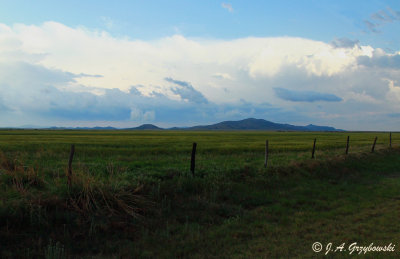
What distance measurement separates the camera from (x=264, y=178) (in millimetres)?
15570

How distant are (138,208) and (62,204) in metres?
2.37

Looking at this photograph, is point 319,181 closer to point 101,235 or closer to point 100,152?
point 101,235

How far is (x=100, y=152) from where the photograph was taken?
26.7m

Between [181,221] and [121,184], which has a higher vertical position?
[121,184]

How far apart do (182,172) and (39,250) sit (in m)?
7.70

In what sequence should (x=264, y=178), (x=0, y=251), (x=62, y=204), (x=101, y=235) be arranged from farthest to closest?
1. (x=264, y=178)
2. (x=62, y=204)
3. (x=101, y=235)
4. (x=0, y=251)

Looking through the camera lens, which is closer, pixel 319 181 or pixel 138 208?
pixel 138 208

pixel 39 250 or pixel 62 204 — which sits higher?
pixel 62 204

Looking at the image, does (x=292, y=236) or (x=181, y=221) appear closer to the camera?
(x=292, y=236)

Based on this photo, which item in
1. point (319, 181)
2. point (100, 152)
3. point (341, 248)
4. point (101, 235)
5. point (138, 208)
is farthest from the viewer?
point (100, 152)

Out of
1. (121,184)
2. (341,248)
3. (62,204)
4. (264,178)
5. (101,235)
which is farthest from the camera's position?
(264,178)

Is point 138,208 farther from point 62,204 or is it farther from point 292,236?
point 292,236

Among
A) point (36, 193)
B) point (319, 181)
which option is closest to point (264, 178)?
point (319, 181)

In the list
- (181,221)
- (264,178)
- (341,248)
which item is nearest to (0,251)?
(181,221)
